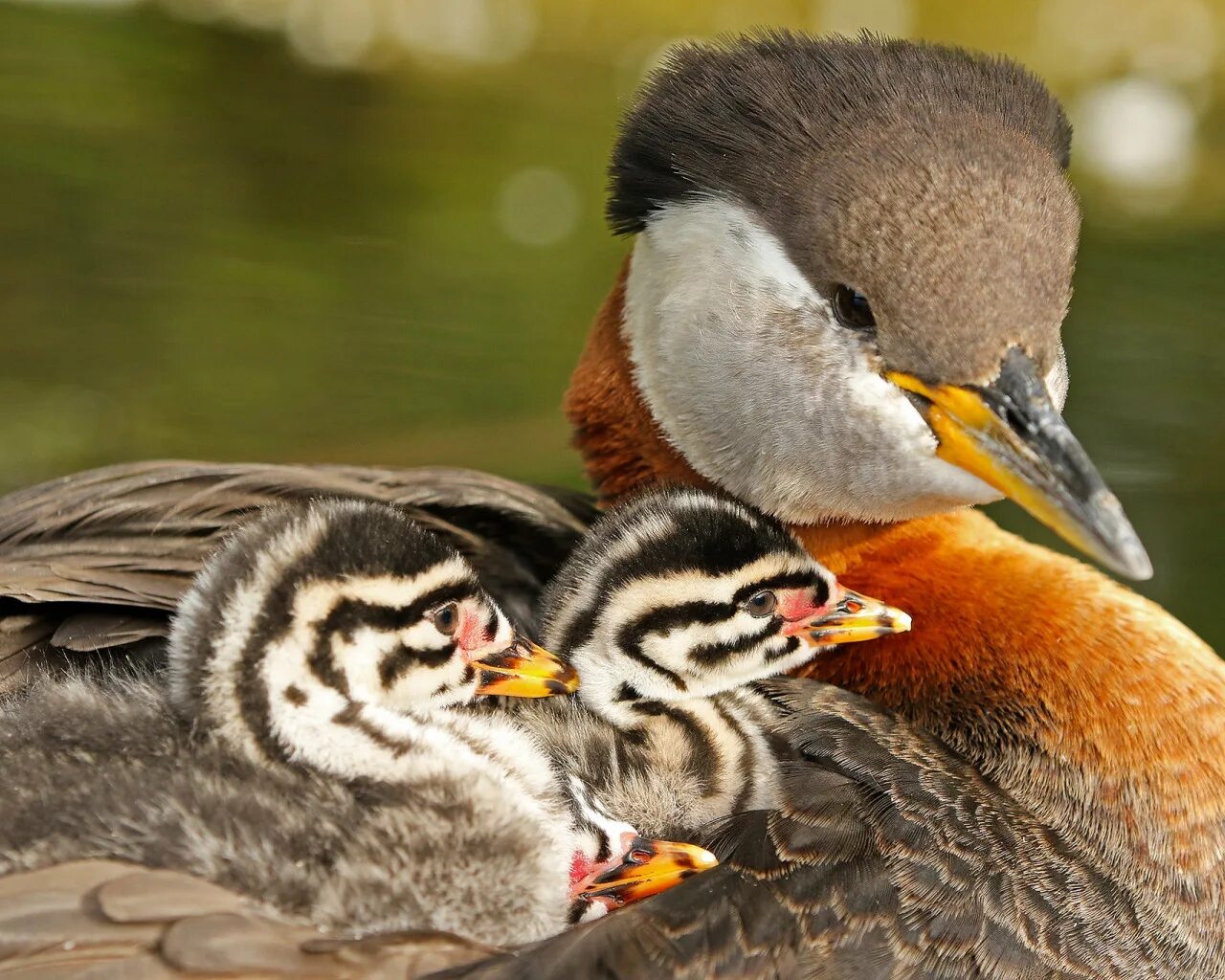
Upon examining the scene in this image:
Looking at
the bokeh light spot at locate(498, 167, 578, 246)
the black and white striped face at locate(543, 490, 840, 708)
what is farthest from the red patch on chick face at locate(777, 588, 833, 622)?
the bokeh light spot at locate(498, 167, 578, 246)

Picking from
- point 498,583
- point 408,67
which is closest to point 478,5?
point 408,67

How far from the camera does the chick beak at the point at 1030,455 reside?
2.63 meters

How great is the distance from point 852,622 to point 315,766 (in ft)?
3.17

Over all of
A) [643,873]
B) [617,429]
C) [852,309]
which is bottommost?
[643,873]

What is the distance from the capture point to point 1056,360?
297cm

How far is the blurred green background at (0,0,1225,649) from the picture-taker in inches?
225

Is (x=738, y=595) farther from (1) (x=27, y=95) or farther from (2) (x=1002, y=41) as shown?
(2) (x=1002, y=41)

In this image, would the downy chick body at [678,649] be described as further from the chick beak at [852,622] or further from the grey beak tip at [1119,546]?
the grey beak tip at [1119,546]

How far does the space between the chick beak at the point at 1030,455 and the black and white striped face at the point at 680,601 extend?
33 centimetres

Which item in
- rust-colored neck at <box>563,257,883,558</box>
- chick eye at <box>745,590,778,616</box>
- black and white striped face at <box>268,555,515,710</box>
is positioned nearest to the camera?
black and white striped face at <box>268,555,515,710</box>

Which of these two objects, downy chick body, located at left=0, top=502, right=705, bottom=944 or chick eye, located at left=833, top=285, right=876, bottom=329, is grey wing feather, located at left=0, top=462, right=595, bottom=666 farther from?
chick eye, located at left=833, top=285, right=876, bottom=329

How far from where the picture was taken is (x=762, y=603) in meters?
2.87

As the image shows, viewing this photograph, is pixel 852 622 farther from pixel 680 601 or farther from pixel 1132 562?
pixel 1132 562

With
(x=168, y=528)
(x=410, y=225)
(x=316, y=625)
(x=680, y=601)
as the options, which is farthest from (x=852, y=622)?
(x=410, y=225)
